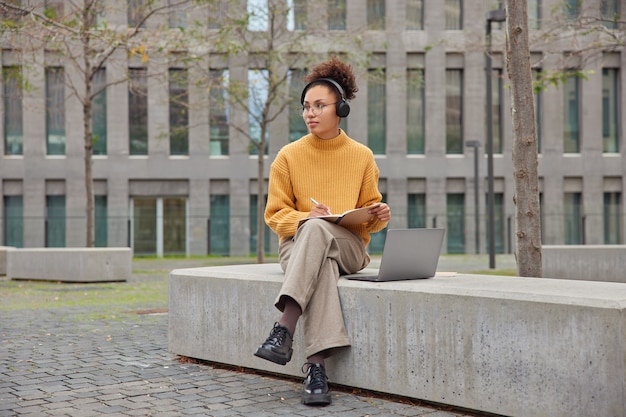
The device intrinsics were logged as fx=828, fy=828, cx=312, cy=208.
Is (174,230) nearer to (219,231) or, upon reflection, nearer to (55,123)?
(219,231)

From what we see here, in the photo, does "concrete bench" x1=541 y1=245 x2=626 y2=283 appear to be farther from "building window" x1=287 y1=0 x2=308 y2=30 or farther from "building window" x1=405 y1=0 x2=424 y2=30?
"building window" x1=405 y1=0 x2=424 y2=30

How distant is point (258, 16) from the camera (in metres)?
23.5

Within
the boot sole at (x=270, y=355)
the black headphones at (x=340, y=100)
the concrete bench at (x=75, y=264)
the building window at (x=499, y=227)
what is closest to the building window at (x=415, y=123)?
the building window at (x=499, y=227)

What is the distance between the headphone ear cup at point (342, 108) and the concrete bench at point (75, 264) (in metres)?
12.0

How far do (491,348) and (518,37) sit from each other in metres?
3.90

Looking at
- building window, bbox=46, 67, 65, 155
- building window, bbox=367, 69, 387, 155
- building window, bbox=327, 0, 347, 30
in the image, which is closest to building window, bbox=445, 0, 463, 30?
building window, bbox=367, 69, 387, 155

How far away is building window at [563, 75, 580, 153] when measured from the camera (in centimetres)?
Result: 3472

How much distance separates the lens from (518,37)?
769 cm

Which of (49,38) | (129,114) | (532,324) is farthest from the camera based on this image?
(129,114)

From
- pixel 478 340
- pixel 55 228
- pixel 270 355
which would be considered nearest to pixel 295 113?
pixel 55 228

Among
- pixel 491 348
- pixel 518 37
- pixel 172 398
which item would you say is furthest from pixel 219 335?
pixel 518 37

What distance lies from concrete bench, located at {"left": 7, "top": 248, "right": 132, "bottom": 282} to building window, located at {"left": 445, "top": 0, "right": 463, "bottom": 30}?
69.6 feet

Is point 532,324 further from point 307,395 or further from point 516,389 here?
point 307,395

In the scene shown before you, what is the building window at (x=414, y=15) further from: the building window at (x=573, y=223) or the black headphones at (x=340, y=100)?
the black headphones at (x=340, y=100)
